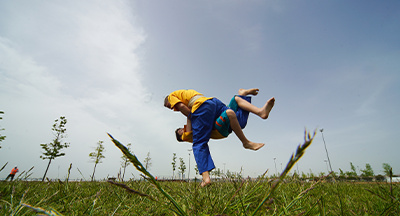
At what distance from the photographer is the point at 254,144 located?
424cm

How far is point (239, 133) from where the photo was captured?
4.23 m

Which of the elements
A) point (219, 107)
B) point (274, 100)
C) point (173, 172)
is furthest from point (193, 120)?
point (173, 172)

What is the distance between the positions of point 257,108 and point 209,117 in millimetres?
1085

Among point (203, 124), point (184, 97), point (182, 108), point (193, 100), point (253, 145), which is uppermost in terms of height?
point (184, 97)

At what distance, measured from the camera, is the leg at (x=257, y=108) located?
145 inches

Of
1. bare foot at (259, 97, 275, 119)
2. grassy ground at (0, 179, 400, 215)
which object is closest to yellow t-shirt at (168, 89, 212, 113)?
bare foot at (259, 97, 275, 119)

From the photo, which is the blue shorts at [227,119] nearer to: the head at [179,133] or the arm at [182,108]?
the arm at [182,108]

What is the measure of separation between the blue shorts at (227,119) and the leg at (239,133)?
0.11m

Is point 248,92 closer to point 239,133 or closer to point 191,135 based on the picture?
point 239,133

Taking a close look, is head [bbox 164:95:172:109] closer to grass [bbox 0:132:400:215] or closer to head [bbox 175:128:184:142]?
head [bbox 175:128:184:142]

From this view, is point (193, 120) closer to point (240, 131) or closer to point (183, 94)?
point (183, 94)

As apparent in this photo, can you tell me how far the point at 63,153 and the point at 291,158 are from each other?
35314mm

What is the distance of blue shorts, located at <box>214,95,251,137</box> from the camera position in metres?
4.17

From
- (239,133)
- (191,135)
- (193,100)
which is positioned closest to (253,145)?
(239,133)
